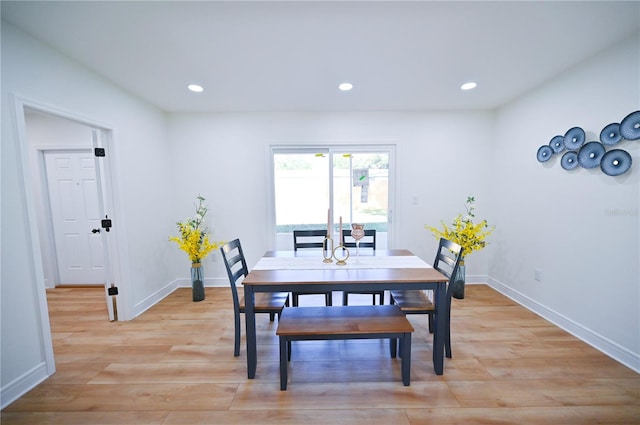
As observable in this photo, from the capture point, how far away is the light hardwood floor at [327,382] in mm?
1417

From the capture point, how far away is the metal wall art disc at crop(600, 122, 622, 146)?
1.83m

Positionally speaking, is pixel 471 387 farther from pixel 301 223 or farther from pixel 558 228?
pixel 301 223

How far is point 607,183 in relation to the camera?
6.28 feet

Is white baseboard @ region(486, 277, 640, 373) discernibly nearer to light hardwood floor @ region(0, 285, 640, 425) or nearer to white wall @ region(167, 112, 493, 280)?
light hardwood floor @ region(0, 285, 640, 425)

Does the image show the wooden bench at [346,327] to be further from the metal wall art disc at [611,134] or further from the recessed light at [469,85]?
the recessed light at [469,85]

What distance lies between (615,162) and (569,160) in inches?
14.4

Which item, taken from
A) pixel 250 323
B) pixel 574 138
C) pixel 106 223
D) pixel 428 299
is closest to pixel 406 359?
pixel 428 299

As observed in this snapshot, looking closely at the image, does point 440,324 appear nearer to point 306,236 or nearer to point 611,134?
point 306,236

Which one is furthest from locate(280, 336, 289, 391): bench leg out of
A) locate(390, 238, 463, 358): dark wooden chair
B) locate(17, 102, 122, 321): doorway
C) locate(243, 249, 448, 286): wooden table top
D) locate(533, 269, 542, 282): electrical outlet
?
locate(17, 102, 122, 321): doorway

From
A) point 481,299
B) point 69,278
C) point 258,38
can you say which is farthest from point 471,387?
point 69,278

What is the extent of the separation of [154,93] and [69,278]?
10.1 feet

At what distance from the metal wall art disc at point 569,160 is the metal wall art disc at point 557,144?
8 centimetres

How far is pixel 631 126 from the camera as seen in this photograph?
174cm

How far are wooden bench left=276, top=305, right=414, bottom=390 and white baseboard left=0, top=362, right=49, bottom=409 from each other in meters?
1.75
